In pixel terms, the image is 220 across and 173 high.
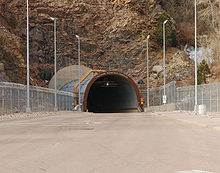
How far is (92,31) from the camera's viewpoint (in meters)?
99.8

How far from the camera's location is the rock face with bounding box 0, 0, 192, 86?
93.9 metres

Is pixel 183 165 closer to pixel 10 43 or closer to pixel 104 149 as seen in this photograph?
pixel 104 149

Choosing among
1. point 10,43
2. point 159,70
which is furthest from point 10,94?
point 159,70

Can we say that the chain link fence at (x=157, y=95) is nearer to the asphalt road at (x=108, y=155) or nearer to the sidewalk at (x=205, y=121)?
the sidewalk at (x=205, y=121)

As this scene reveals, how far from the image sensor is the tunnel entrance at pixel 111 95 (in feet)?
271

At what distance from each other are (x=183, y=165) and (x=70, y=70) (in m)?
80.0

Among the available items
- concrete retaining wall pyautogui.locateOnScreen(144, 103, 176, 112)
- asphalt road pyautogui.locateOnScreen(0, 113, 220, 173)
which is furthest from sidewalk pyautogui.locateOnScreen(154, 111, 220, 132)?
concrete retaining wall pyautogui.locateOnScreen(144, 103, 176, 112)

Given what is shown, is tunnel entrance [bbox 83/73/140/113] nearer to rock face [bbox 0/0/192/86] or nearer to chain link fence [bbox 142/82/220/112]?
chain link fence [bbox 142/82/220/112]

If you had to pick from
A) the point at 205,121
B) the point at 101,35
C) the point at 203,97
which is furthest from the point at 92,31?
the point at 205,121

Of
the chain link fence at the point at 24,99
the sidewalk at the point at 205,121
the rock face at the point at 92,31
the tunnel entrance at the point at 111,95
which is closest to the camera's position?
the sidewalk at the point at 205,121

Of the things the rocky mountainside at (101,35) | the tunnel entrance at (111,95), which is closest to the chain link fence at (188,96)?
the tunnel entrance at (111,95)

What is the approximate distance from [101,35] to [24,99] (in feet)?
143

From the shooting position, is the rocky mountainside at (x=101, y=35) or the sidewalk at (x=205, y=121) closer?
the sidewalk at (x=205, y=121)

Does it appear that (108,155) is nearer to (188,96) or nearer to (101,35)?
(188,96)
